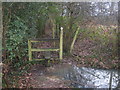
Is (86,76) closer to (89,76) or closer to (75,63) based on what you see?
(89,76)

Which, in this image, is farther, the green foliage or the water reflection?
the green foliage

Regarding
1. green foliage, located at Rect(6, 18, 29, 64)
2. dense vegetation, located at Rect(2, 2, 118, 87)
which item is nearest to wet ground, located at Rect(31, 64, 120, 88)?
dense vegetation, located at Rect(2, 2, 118, 87)

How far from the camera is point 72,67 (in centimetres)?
457

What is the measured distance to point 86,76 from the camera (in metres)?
3.95

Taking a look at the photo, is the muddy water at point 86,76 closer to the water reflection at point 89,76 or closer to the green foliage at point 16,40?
the water reflection at point 89,76

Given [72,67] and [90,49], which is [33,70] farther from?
[90,49]

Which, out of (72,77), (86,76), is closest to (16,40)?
(72,77)

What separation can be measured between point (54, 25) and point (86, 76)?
2785 mm

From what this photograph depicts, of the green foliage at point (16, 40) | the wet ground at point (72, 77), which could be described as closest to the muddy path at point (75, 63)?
the wet ground at point (72, 77)

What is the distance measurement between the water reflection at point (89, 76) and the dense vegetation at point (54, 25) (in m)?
0.75

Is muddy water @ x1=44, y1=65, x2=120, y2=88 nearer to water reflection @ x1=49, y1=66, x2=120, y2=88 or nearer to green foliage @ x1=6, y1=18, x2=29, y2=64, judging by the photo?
water reflection @ x1=49, y1=66, x2=120, y2=88

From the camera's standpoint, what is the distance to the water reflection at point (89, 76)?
3.48m

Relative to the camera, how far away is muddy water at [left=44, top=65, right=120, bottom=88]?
349cm

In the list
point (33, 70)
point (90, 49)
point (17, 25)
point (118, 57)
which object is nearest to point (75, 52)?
point (90, 49)
